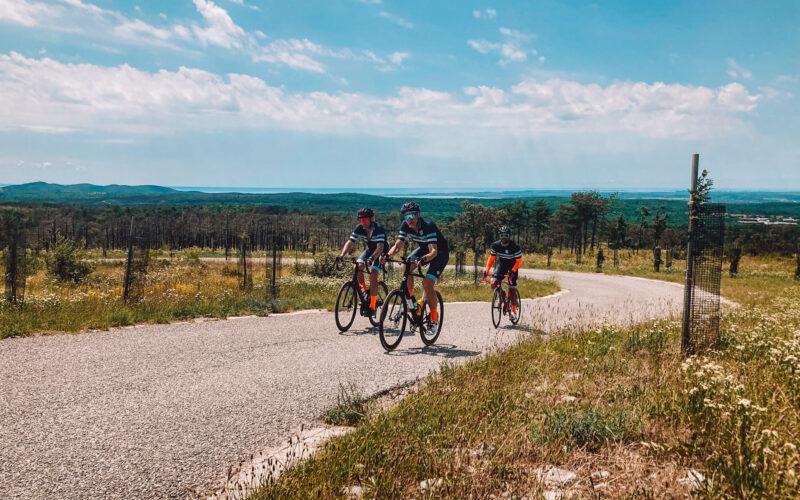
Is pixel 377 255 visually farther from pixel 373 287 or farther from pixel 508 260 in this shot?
pixel 508 260

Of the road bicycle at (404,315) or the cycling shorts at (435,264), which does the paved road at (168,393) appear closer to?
the road bicycle at (404,315)

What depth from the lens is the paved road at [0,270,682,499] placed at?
3844mm

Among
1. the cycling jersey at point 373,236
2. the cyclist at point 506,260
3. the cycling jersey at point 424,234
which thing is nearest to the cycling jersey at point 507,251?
the cyclist at point 506,260

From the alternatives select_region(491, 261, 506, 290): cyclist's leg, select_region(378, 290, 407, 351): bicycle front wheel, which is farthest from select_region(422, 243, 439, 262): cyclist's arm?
select_region(491, 261, 506, 290): cyclist's leg

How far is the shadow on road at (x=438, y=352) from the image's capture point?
8242 millimetres

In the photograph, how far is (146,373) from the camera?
21.0ft

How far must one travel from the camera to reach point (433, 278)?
855cm

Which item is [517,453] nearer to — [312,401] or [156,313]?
[312,401]

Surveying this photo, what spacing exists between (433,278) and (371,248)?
203cm

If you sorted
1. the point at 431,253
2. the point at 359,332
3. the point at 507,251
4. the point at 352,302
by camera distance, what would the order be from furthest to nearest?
the point at 507,251
the point at 352,302
the point at 359,332
the point at 431,253

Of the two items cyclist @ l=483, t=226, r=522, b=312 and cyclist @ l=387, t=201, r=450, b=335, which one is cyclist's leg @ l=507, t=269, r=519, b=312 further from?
cyclist @ l=387, t=201, r=450, b=335

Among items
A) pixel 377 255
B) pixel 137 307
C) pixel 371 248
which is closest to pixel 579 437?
pixel 377 255

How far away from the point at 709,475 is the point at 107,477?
4.59m

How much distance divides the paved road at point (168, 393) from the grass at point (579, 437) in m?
0.96
